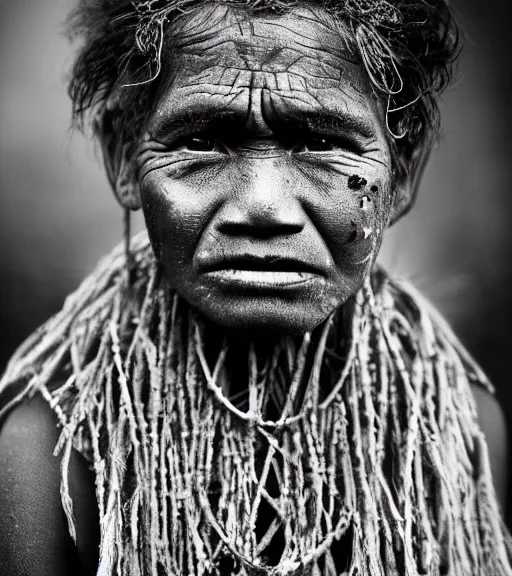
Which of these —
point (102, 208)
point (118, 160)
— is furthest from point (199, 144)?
point (102, 208)

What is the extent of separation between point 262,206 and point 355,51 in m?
0.37

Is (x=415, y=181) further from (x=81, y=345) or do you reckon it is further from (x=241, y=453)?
(x=81, y=345)

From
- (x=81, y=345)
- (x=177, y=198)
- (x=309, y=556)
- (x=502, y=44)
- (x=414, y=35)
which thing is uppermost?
(x=502, y=44)

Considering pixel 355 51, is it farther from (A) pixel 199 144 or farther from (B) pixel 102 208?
(B) pixel 102 208

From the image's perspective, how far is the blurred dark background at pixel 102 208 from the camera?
2.84 m

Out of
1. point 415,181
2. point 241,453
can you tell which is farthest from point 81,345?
point 415,181

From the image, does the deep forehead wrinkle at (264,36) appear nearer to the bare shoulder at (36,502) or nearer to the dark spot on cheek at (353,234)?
the dark spot on cheek at (353,234)

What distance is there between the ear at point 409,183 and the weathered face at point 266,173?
8.6 inches

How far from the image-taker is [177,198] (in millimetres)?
1310

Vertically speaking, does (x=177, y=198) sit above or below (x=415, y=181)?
below

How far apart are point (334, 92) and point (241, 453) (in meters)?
0.70

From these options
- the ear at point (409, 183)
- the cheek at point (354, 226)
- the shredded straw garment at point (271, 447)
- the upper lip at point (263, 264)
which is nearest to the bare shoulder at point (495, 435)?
the shredded straw garment at point (271, 447)

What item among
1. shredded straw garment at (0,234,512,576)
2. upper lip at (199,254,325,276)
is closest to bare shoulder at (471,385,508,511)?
shredded straw garment at (0,234,512,576)

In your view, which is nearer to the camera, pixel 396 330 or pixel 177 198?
pixel 177 198
